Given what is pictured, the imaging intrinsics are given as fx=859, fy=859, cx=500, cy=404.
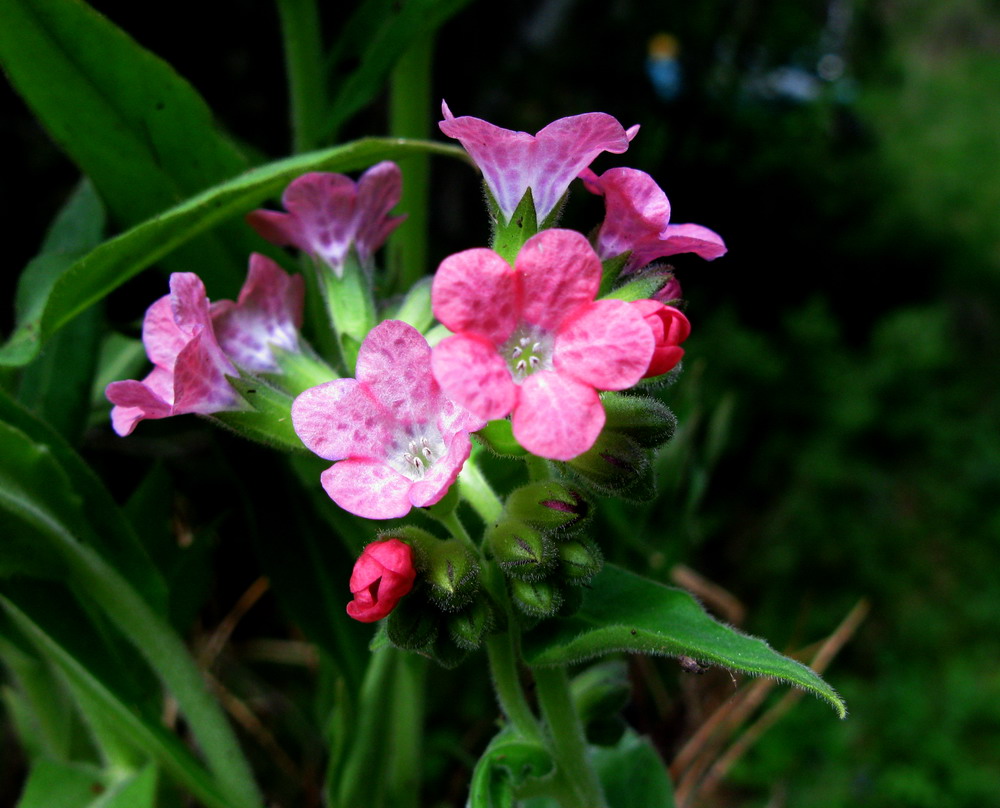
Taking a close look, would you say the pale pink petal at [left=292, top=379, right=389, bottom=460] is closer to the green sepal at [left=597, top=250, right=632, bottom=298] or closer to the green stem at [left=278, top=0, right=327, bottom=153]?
the green sepal at [left=597, top=250, right=632, bottom=298]

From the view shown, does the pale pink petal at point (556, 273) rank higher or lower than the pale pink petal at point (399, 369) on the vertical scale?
higher

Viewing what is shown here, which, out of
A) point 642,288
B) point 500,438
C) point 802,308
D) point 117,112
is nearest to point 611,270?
point 642,288

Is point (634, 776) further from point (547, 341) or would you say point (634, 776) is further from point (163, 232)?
point (163, 232)

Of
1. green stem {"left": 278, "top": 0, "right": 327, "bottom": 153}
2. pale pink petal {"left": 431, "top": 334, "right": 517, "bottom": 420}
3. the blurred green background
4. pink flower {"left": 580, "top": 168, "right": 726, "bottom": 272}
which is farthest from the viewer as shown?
the blurred green background

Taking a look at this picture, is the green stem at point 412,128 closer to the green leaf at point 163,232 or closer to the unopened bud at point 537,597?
the green leaf at point 163,232

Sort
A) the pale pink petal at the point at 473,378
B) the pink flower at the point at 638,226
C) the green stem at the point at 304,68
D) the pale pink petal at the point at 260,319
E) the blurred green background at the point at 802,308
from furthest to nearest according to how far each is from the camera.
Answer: the blurred green background at the point at 802,308 → the green stem at the point at 304,68 → the pale pink petal at the point at 260,319 → the pink flower at the point at 638,226 → the pale pink petal at the point at 473,378

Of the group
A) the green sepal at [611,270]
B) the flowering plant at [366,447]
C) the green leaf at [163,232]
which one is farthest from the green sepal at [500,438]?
the green leaf at [163,232]

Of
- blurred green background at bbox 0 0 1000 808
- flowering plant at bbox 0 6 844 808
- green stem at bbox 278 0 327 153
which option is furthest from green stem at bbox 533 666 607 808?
blurred green background at bbox 0 0 1000 808
